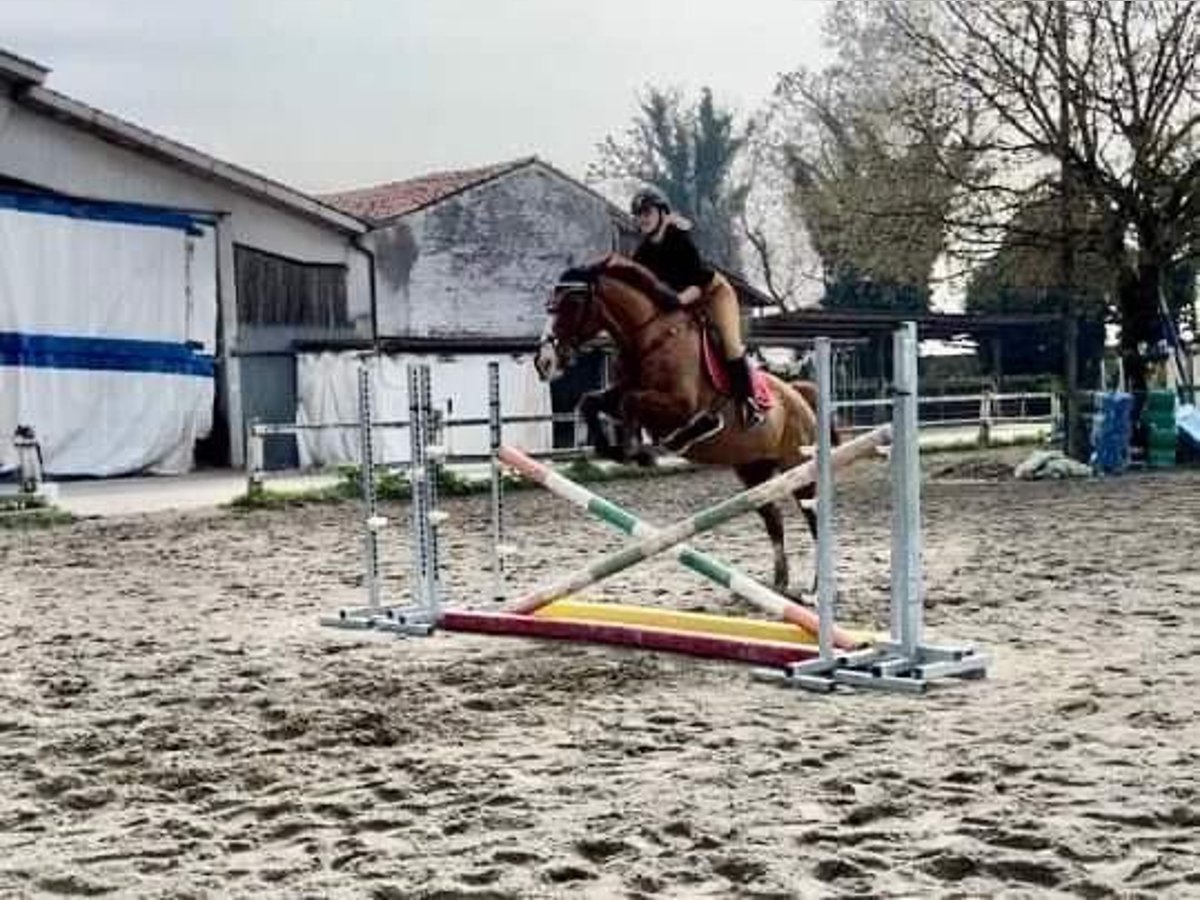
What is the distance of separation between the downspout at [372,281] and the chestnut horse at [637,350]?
18.4 metres

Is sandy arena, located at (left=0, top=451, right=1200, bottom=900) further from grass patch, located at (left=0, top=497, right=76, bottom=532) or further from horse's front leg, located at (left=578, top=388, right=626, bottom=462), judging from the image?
grass patch, located at (left=0, top=497, right=76, bottom=532)

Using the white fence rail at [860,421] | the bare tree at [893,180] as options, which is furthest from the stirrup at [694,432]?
the bare tree at [893,180]

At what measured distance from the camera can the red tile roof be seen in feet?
103

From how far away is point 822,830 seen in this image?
4.11 m

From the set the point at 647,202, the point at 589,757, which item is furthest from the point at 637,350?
the point at 589,757

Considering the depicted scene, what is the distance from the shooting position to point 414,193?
3275cm

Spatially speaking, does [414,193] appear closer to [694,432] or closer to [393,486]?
→ [393,486]

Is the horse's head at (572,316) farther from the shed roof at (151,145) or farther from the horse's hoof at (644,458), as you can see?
the shed roof at (151,145)

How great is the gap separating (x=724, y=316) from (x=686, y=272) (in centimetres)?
32

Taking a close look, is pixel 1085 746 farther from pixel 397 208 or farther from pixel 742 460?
pixel 397 208

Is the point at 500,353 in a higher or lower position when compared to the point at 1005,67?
lower

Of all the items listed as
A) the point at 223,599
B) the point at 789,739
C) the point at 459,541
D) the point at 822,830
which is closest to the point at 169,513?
the point at 459,541

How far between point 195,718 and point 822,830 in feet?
9.42

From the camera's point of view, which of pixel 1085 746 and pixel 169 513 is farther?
pixel 169 513
